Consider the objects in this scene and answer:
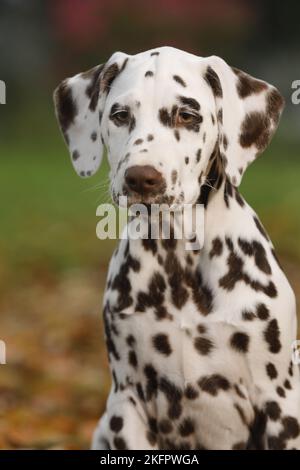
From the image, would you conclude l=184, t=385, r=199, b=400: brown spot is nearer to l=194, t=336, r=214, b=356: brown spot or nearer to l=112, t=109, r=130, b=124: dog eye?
l=194, t=336, r=214, b=356: brown spot

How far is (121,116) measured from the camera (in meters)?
4.47

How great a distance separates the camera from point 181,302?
4633 mm

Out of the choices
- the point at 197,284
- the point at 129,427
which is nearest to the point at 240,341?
the point at 197,284

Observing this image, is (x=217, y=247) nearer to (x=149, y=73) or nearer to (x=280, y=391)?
(x=280, y=391)

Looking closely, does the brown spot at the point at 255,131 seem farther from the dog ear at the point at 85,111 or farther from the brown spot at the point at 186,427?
the brown spot at the point at 186,427

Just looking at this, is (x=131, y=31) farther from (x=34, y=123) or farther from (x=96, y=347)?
(x=96, y=347)

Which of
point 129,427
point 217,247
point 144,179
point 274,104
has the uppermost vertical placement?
point 274,104

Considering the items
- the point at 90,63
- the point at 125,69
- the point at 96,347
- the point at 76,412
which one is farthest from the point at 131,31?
the point at 125,69

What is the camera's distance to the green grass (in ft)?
37.6

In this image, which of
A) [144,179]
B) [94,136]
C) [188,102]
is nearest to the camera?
[144,179]

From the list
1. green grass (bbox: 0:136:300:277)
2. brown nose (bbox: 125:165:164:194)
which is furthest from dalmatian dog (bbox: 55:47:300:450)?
green grass (bbox: 0:136:300:277)

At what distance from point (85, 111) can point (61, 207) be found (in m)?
8.55

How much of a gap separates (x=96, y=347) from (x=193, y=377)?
12.8ft

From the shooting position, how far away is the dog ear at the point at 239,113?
448 centimetres
